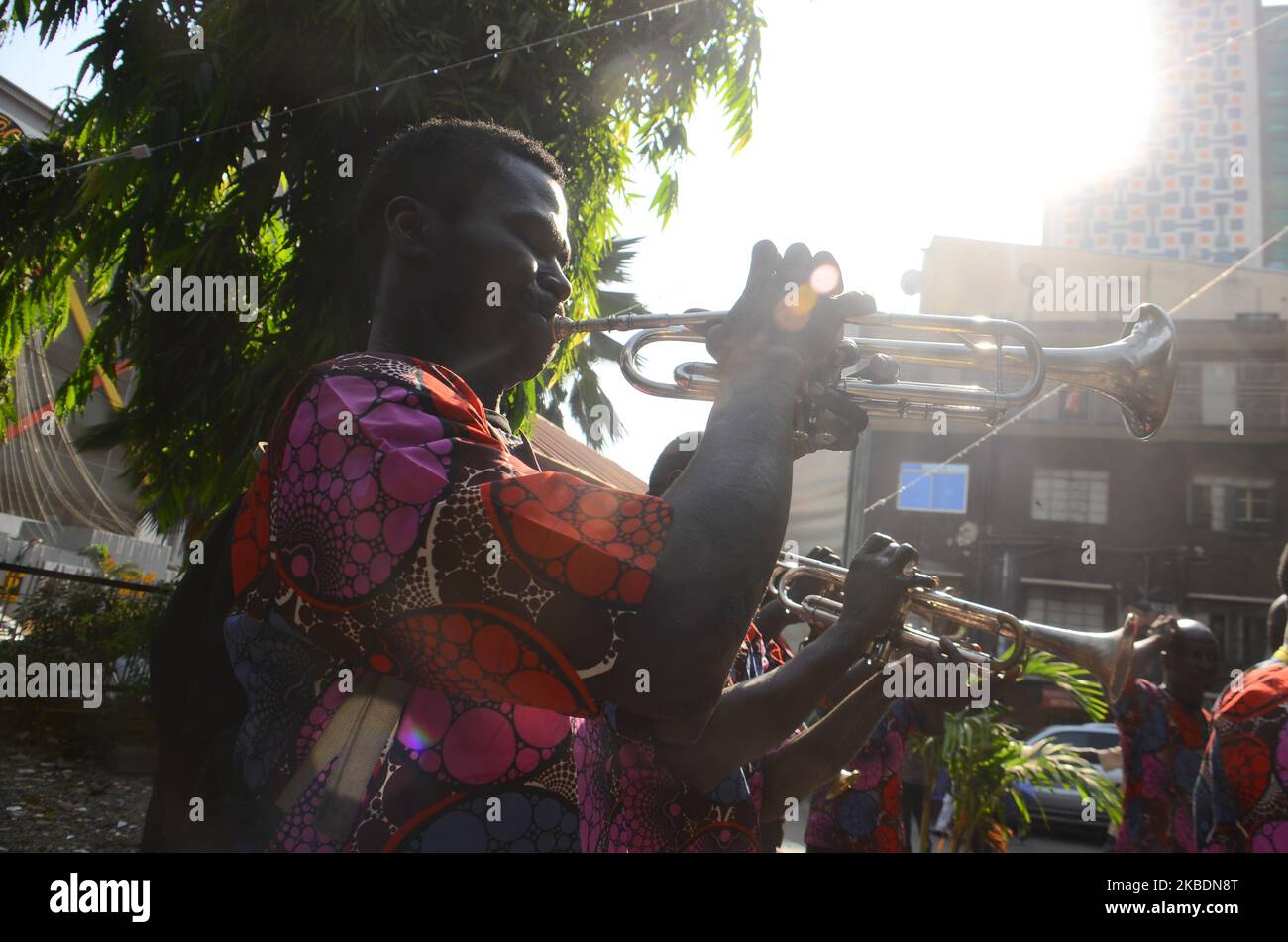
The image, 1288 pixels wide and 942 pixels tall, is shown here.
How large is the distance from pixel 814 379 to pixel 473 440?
51 cm

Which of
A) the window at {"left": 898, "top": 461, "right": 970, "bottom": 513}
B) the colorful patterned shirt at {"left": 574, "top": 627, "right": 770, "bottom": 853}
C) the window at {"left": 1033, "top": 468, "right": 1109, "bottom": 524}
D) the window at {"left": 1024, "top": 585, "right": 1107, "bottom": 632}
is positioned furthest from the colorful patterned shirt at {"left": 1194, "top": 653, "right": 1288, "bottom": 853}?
the window at {"left": 1033, "top": 468, "right": 1109, "bottom": 524}

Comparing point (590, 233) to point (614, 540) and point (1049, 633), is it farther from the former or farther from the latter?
point (614, 540)

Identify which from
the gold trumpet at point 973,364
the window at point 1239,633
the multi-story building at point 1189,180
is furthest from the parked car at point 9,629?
the multi-story building at point 1189,180

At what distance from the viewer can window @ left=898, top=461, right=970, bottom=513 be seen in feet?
81.5

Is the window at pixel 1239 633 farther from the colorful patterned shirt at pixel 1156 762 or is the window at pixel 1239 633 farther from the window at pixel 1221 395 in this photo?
the colorful patterned shirt at pixel 1156 762

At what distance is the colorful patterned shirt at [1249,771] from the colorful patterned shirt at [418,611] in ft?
7.43

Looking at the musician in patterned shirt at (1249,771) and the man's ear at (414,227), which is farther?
the musician in patterned shirt at (1249,771)

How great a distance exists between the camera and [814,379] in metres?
1.35

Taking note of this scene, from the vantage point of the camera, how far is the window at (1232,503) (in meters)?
23.3

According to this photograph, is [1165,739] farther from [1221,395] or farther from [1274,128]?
[1274,128]

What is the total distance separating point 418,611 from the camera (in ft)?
3.30

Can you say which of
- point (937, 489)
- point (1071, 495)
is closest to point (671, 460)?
point (937, 489)
